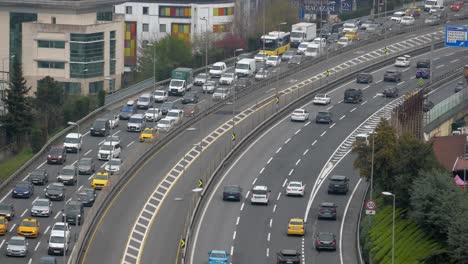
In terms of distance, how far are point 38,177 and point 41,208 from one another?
27.2 ft

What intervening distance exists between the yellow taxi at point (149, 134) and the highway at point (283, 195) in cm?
740

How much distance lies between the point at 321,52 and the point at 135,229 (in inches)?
2367

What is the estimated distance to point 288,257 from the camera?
107375 millimetres

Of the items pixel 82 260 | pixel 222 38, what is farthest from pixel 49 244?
pixel 222 38

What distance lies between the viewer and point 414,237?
110125 mm

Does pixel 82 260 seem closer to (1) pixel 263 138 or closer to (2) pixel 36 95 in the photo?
(1) pixel 263 138

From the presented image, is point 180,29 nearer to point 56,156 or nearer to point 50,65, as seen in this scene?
point 50,65

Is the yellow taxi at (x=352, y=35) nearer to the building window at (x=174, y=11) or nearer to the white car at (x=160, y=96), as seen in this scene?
the building window at (x=174, y=11)

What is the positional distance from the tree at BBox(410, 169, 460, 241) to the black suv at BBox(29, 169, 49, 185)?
27.7 m

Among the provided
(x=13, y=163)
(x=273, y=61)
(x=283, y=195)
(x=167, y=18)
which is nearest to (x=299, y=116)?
(x=283, y=195)

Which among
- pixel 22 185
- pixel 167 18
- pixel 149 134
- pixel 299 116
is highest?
pixel 167 18

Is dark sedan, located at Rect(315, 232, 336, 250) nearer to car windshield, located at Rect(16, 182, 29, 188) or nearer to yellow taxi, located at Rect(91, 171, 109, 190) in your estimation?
yellow taxi, located at Rect(91, 171, 109, 190)

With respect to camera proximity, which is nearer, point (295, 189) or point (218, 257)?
point (218, 257)

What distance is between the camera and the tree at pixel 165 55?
572 ft
